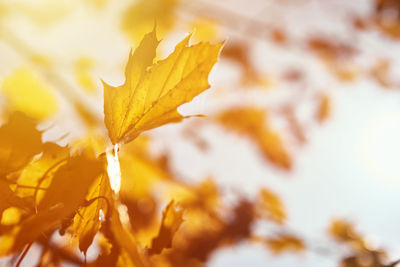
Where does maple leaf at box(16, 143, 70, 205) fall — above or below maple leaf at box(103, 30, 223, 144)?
below

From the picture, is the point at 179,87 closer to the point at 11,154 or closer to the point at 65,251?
the point at 11,154

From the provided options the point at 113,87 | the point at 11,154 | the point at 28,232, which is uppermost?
the point at 113,87

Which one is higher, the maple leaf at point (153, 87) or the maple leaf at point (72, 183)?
the maple leaf at point (153, 87)

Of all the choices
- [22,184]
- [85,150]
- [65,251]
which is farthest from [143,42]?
[65,251]

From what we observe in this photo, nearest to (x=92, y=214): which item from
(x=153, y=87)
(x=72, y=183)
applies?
(x=72, y=183)

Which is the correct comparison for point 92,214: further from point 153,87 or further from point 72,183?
point 153,87

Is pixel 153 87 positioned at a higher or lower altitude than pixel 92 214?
higher

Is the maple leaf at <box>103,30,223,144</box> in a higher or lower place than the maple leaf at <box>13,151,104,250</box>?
higher

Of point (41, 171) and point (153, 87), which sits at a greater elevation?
point (153, 87)
